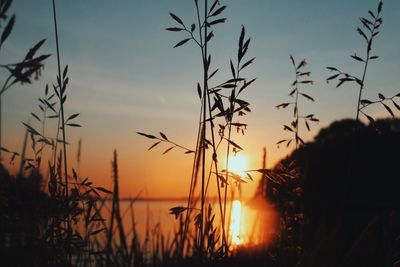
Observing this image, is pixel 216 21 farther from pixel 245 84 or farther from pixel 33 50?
pixel 33 50

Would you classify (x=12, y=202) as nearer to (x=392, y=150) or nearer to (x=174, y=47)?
(x=174, y=47)

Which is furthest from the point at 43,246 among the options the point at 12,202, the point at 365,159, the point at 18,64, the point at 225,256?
the point at 365,159

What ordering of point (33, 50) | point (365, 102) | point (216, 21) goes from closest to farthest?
point (33, 50)
point (216, 21)
point (365, 102)

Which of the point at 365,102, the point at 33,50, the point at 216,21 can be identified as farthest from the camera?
the point at 365,102

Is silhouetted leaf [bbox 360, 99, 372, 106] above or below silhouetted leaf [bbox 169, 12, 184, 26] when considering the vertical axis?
below

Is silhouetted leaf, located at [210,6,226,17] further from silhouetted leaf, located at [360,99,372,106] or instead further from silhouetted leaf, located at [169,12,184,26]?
silhouetted leaf, located at [360,99,372,106]

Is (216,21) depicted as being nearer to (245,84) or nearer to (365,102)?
(245,84)

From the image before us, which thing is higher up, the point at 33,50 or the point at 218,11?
the point at 218,11

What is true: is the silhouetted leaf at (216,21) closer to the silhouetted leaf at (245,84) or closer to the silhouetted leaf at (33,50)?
the silhouetted leaf at (245,84)

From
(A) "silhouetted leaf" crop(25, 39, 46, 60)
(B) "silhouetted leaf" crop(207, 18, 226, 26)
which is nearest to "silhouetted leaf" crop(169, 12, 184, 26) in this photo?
(B) "silhouetted leaf" crop(207, 18, 226, 26)

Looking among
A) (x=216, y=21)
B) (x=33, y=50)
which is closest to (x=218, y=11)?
(x=216, y=21)

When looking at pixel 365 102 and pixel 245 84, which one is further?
pixel 365 102

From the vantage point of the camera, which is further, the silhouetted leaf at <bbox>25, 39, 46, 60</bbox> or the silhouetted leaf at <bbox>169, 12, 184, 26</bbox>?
the silhouetted leaf at <bbox>169, 12, 184, 26</bbox>

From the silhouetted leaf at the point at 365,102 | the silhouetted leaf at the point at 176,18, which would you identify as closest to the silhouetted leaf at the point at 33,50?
the silhouetted leaf at the point at 176,18
